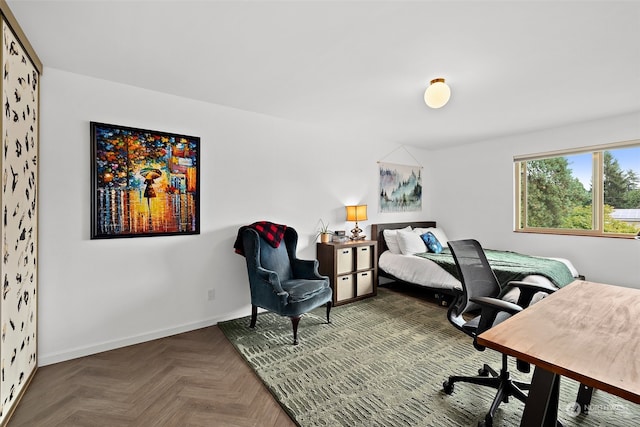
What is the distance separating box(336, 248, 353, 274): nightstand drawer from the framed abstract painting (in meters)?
1.70

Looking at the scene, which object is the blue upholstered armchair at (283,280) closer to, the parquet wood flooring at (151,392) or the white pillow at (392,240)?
the parquet wood flooring at (151,392)

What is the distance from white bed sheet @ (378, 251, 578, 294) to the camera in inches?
145

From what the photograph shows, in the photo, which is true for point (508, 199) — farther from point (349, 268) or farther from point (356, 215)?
point (349, 268)

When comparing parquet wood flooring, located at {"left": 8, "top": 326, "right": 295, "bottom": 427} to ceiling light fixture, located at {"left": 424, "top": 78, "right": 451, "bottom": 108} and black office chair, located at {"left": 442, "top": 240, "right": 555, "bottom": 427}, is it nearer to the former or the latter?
black office chair, located at {"left": 442, "top": 240, "right": 555, "bottom": 427}

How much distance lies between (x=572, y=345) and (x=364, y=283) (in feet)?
9.61

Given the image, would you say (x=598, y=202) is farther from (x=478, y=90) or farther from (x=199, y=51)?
(x=199, y=51)

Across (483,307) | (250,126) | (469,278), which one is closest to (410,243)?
(469,278)

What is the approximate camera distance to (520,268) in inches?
126

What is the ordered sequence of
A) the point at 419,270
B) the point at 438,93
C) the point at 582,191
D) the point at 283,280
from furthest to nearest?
→ 1. the point at 582,191
2. the point at 419,270
3. the point at 283,280
4. the point at 438,93

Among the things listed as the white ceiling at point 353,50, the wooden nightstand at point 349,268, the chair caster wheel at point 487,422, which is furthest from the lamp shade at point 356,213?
the chair caster wheel at point 487,422

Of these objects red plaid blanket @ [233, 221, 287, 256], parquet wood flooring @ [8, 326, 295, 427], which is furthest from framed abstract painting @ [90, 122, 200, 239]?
parquet wood flooring @ [8, 326, 295, 427]

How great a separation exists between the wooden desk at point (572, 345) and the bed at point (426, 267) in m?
1.34

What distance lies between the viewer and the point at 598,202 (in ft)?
12.9

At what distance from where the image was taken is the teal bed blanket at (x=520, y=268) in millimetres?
3043
